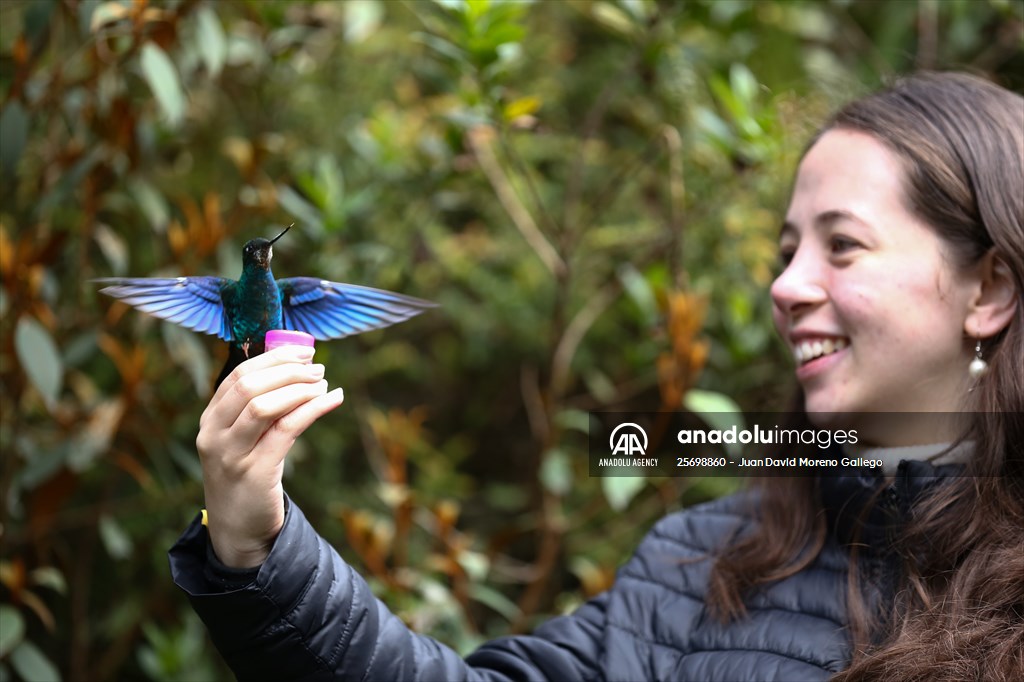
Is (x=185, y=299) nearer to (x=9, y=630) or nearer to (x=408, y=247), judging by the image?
(x=9, y=630)

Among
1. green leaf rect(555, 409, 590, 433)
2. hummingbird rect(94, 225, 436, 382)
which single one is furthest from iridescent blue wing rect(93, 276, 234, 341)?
green leaf rect(555, 409, 590, 433)

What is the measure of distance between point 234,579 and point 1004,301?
3.12 feet

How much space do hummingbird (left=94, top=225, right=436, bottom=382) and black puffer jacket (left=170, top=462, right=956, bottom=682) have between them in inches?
7.6

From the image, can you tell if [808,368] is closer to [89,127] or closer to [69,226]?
[89,127]

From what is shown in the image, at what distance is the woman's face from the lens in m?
1.13

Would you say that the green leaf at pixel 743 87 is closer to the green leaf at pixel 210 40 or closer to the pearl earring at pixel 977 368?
the pearl earring at pixel 977 368

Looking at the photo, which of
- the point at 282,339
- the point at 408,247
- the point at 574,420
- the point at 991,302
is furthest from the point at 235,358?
the point at 408,247

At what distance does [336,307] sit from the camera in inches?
35.2

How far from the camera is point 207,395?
156 cm

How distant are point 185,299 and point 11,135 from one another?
0.59 metres

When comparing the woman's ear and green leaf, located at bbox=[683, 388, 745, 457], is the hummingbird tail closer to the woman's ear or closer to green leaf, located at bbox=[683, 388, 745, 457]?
the woman's ear

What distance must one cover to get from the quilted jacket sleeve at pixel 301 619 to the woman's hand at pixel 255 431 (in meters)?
0.05

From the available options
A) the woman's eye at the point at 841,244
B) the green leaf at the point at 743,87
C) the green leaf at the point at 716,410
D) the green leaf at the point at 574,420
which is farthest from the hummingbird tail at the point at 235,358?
the green leaf at the point at 743,87

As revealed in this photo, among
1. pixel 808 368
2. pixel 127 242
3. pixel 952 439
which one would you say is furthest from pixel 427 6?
pixel 952 439
